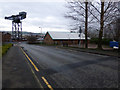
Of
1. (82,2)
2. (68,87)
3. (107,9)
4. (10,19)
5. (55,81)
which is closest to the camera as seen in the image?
(68,87)

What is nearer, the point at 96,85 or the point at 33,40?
the point at 96,85

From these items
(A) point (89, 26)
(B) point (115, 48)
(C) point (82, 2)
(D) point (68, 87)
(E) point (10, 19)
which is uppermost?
(E) point (10, 19)

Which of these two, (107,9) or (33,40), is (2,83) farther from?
(33,40)

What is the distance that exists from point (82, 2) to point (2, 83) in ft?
55.7

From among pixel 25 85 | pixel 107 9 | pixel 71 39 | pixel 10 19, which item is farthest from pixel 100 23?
pixel 10 19

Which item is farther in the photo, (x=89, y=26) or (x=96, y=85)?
(x=89, y=26)

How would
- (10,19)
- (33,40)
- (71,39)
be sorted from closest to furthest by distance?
(71,39) < (10,19) < (33,40)

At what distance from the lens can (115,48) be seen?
44.8ft

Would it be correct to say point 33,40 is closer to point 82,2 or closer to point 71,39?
point 71,39

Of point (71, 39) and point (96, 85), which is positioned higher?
point (71, 39)

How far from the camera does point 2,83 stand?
4207 mm

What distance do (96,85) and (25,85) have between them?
2.85 meters

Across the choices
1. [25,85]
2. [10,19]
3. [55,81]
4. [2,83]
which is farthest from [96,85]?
[10,19]

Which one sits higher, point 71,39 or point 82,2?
point 82,2
